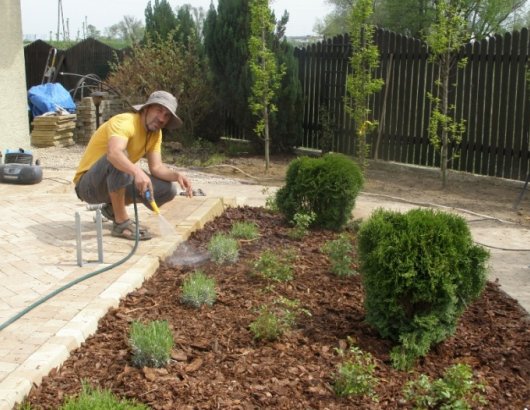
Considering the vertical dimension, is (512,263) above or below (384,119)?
below

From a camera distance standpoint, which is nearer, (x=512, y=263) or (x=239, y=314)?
(x=239, y=314)

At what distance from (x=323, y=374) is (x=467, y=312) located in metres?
1.45

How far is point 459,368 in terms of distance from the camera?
3113 millimetres

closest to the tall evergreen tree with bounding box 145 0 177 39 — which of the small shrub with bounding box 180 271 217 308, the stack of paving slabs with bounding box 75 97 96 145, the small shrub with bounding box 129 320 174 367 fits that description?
the stack of paving slabs with bounding box 75 97 96 145

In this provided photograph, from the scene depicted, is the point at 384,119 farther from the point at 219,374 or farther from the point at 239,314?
the point at 219,374

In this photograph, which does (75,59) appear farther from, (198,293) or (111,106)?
(198,293)

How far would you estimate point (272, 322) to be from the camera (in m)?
3.71

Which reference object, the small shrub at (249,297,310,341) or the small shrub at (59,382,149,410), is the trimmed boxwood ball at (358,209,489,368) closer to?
the small shrub at (249,297,310,341)

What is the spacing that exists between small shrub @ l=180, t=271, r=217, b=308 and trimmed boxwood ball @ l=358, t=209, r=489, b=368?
988mm

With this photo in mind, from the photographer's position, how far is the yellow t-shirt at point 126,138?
540 centimetres

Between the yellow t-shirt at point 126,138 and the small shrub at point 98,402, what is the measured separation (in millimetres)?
2714

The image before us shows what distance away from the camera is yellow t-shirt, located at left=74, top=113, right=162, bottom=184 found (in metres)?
5.40

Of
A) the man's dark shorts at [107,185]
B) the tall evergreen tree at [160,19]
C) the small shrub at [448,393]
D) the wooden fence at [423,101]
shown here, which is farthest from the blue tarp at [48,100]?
the small shrub at [448,393]

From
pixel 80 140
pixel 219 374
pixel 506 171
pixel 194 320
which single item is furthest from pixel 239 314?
pixel 80 140
